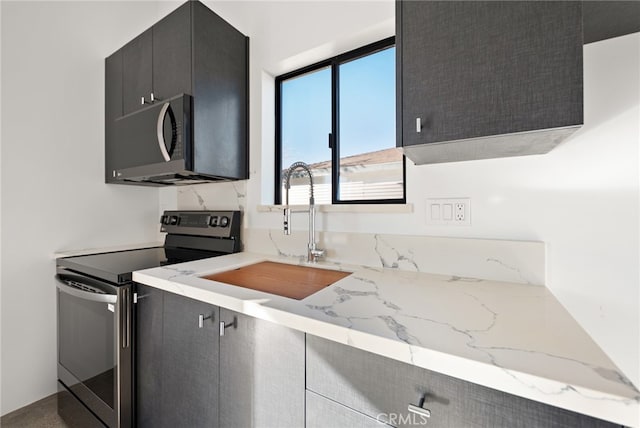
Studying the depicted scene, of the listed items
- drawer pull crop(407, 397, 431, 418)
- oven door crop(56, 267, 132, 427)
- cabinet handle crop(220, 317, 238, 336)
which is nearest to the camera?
drawer pull crop(407, 397, 431, 418)

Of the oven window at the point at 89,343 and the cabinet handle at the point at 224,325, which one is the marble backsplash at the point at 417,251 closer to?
the cabinet handle at the point at 224,325

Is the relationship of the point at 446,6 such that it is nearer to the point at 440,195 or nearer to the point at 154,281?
the point at 440,195

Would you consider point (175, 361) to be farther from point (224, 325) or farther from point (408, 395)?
point (408, 395)

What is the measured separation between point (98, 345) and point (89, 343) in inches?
4.8

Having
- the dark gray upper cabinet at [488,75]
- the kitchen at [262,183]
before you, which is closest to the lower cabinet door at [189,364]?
the kitchen at [262,183]

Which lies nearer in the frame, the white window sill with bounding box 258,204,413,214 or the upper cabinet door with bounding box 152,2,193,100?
the white window sill with bounding box 258,204,413,214

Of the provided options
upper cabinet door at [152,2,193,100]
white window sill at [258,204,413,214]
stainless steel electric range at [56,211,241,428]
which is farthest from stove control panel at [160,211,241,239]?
upper cabinet door at [152,2,193,100]

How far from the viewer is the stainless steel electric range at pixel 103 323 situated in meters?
1.24

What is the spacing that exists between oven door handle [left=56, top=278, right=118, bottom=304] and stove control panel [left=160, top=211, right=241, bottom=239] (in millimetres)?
658

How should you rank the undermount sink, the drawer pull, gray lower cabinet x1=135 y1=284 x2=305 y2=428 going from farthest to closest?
the undermount sink → gray lower cabinet x1=135 y1=284 x2=305 y2=428 → the drawer pull

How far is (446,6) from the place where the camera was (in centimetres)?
86

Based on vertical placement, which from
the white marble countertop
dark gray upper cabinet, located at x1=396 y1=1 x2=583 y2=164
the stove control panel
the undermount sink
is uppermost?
dark gray upper cabinet, located at x1=396 y1=1 x2=583 y2=164

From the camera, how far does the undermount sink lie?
1112mm

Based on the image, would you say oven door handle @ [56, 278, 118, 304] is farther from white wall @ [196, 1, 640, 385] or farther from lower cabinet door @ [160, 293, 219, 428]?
white wall @ [196, 1, 640, 385]
